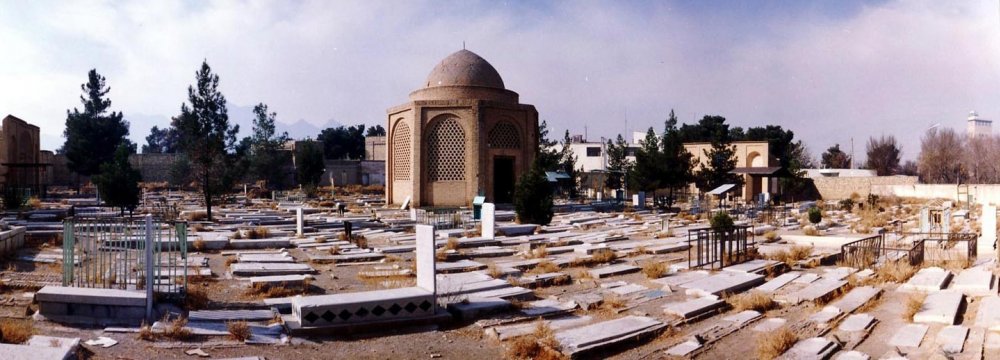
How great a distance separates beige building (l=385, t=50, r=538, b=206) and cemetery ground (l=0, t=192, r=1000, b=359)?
13556mm

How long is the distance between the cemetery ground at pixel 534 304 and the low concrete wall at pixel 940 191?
2317 centimetres

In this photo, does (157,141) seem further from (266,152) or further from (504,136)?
(504,136)

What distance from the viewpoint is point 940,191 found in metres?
36.1

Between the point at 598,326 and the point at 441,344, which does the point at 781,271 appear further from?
the point at 441,344

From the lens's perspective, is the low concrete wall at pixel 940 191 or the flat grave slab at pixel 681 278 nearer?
the flat grave slab at pixel 681 278

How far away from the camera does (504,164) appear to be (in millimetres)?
28828

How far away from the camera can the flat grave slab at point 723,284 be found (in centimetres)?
836

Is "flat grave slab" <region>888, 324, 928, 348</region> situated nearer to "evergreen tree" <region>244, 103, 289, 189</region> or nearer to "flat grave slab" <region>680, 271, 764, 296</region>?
"flat grave slab" <region>680, 271, 764, 296</region>

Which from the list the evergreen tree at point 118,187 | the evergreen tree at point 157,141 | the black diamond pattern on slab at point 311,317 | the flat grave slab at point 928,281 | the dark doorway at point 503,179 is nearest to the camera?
the black diamond pattern on slab at point 311,317

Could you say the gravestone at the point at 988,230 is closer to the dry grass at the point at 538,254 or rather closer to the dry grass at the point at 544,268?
the dry grass at the point at 538,254

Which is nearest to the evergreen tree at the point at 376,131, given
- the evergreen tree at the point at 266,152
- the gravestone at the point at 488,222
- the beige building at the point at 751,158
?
the evergreen tree at the point at 266,152

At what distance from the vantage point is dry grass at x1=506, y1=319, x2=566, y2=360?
5.50 m

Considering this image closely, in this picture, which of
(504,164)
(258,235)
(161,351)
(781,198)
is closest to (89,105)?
(504,164)

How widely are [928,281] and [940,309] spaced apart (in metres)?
2.07
